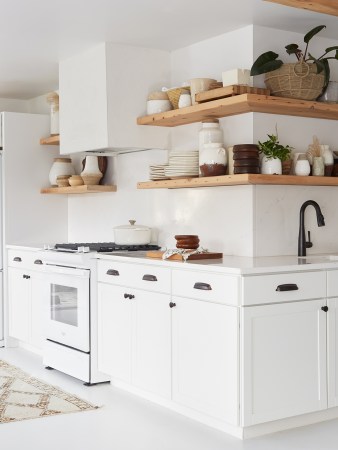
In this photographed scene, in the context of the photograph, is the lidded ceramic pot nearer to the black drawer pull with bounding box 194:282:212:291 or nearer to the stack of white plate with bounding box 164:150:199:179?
the stack of white plate with bounding box 164:150:199:179

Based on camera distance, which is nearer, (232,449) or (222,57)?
(232,449)

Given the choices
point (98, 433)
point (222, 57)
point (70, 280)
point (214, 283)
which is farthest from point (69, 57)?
point (98, 433)

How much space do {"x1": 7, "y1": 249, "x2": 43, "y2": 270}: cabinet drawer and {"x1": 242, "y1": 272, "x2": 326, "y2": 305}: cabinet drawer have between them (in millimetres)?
2565

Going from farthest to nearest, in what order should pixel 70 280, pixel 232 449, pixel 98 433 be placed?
pixel 70 280
pixel 98 433
pixel 232 449

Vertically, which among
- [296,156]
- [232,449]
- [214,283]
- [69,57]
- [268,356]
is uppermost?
[69,57]

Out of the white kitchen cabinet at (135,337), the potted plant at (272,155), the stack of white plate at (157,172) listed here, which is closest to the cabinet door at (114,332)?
the white kitchen cabinet at (135,337)

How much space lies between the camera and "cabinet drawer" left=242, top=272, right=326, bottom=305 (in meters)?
3.77

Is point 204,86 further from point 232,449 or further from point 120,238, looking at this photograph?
point 232,449

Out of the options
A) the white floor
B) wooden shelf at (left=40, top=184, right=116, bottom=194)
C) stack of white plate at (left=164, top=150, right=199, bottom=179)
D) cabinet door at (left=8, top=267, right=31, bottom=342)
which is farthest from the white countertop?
cabinet door at (left=8, top=267, right=31, bottom=342)

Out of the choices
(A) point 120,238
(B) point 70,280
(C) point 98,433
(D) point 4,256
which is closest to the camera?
(C) point 98,433

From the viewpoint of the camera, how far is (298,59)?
4699 mm

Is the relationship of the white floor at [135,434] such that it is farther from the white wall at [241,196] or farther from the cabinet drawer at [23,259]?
the cabinet drawer at [23,259]

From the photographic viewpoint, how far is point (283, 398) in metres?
3.92

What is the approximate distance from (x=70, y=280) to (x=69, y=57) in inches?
68.6
